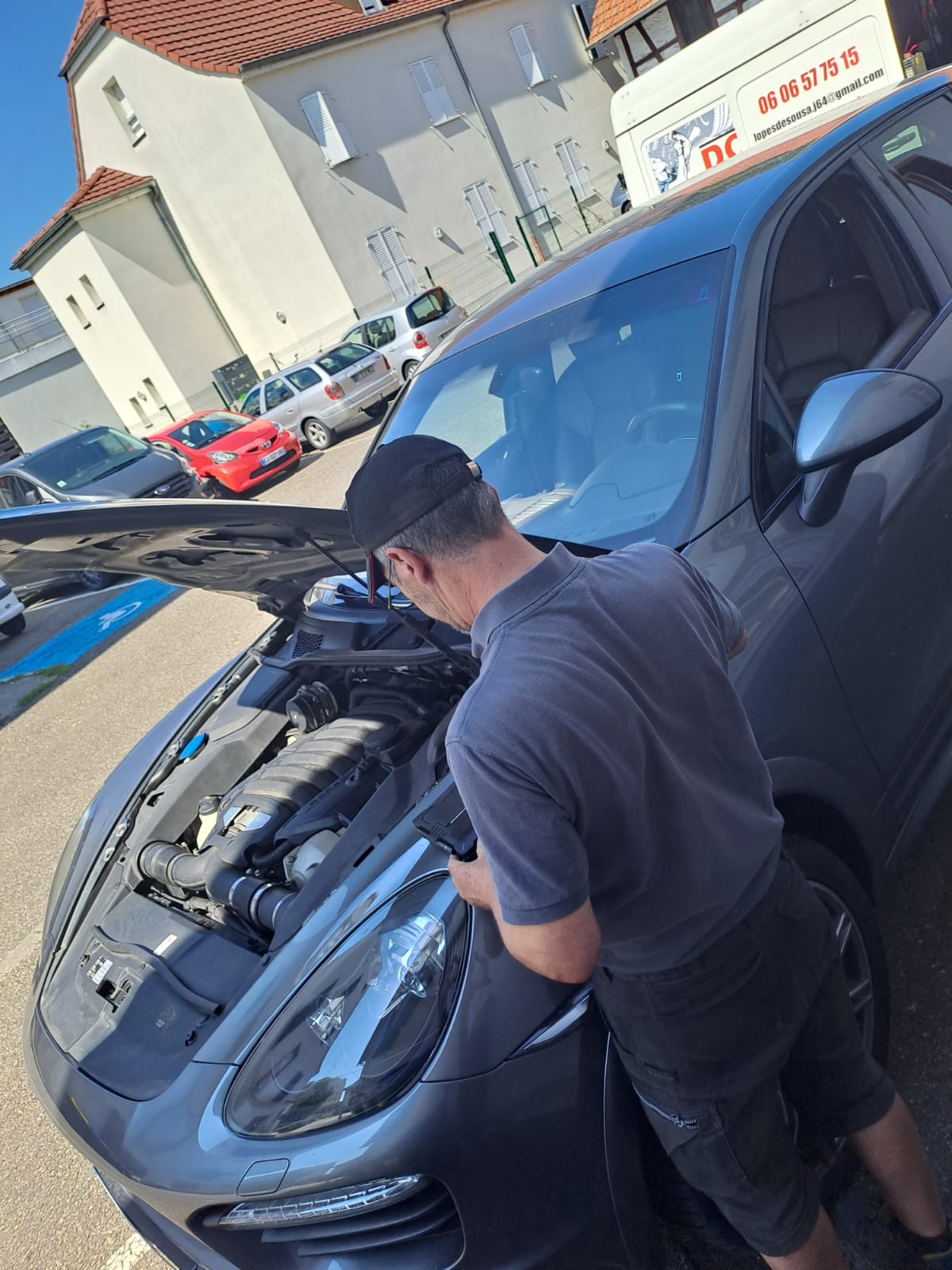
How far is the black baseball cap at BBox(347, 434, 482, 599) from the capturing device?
1.26 metres

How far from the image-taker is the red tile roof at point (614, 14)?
21.8m

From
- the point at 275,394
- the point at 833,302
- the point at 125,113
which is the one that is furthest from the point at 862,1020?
the point at 125,113

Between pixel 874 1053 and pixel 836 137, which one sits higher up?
pixel 836 137

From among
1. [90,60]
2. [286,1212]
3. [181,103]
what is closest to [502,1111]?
[286,1212]

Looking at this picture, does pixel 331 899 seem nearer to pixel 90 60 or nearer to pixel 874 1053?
pixel 874 1053

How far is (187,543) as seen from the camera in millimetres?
2309

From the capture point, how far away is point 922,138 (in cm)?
303

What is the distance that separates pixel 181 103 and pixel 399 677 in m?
24.6

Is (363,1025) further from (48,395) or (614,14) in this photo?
(48,395)

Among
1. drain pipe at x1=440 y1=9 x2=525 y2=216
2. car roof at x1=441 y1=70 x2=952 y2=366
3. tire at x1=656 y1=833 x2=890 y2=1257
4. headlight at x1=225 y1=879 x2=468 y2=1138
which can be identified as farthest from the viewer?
drain pipe at x1=440 y1=9 x2=525 y2=216

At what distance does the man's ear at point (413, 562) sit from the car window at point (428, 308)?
47.5ft

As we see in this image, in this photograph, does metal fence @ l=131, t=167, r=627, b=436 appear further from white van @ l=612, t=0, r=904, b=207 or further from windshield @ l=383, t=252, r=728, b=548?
windshield @ l=383, t=252, r=728, b=548

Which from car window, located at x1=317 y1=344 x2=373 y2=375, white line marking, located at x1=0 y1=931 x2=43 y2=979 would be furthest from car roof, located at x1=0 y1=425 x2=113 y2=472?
white line marking, located at x1=0 y1=931 x2=43 y2=979

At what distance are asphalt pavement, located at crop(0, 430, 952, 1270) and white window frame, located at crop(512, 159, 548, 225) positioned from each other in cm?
2091
